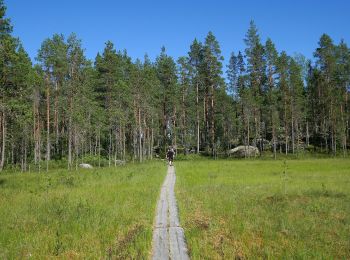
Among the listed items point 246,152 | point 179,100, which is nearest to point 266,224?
point 246,152

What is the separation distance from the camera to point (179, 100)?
73.3 m

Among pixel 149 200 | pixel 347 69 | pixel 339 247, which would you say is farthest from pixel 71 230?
pixel 347 69

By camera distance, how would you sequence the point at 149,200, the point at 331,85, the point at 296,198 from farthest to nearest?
1. the point at 331,85
2. the point at 296,198
3. the point at 149,200

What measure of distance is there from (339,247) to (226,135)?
241 feet

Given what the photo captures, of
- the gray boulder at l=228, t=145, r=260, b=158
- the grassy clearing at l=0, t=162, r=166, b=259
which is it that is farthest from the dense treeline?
the grassy clearing at l=0, t=162, r=166, b=259

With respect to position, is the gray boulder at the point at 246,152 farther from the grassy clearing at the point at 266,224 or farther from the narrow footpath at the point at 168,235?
the narrow footpath at the point at 168,235

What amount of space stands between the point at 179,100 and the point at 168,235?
2505 inches

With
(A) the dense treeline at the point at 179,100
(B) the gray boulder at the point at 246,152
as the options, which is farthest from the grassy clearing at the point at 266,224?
(B) the gray boulder at the point at 246,152

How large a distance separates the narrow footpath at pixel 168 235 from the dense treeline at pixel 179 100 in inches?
1606

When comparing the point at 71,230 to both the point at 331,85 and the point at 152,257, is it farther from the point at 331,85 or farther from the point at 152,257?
the point at 331,85

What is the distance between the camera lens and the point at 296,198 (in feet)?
55.6

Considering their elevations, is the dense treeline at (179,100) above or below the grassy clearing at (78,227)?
above

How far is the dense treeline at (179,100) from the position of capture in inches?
2208

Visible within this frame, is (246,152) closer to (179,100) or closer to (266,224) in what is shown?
(179,100)
